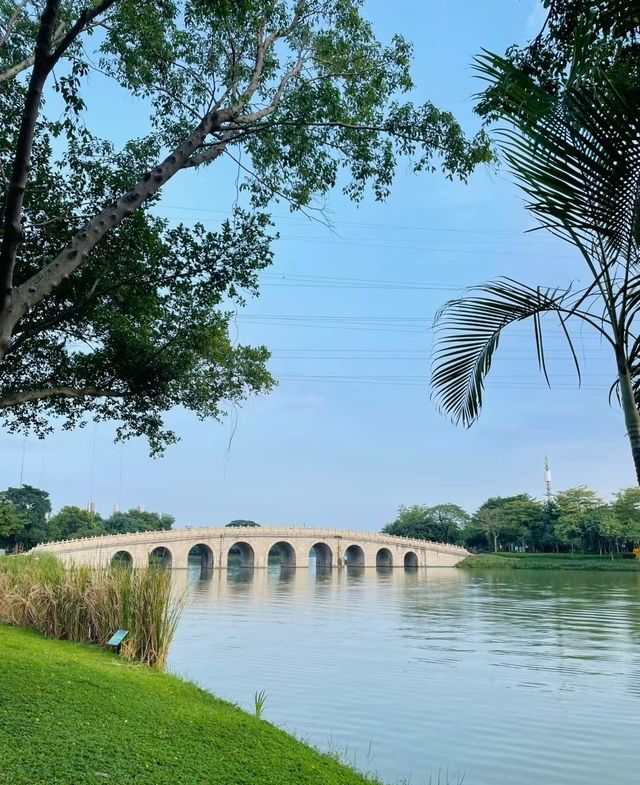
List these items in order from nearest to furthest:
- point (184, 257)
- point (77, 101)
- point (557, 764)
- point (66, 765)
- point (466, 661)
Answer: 1. point (66, 765)
2. point (77, 101)
3. point (557, 764)
4. point (184, 257)
5. point (466, 661)

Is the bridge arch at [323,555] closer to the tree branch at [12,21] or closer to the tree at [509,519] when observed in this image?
the tree at [509,519]

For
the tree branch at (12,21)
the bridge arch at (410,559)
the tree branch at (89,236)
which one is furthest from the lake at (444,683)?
the bridge arch at (410,559)

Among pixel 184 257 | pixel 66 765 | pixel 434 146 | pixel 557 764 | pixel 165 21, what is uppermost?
pixel 165 21

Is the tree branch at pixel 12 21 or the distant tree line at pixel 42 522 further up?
the tree branch at pixel 12 21

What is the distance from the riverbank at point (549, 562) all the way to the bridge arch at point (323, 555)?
944 cm

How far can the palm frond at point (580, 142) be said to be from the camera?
1646mm

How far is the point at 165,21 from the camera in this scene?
5.29m

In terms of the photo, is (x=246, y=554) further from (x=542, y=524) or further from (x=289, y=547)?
(x=542, y=524)

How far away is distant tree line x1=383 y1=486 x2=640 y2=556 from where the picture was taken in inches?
1698

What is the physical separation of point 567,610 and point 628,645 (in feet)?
19.7

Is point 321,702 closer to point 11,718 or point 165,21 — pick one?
point 11,718

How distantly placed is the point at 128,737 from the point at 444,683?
223 inches

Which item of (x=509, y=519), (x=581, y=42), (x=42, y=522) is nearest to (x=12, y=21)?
(x=581, y=42)

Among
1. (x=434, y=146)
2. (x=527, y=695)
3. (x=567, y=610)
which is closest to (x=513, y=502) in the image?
(x=567, y=610)
